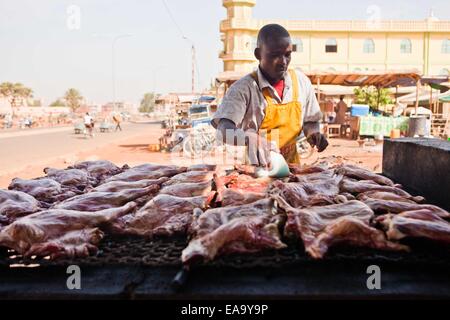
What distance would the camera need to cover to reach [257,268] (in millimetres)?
1696

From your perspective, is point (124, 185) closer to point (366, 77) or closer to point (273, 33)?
point (273, 33)

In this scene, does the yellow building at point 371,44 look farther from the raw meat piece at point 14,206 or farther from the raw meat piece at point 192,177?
the raw meat piece at point 14,206

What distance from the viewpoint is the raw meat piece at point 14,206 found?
2.22 metres

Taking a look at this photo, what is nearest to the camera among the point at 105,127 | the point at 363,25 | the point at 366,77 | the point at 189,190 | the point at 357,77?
the point at 189,190

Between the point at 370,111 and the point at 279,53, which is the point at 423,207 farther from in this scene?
the point at 370,111

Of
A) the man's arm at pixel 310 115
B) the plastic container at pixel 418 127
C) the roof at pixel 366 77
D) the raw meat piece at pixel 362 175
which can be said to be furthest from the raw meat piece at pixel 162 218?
the roof at pixel 366 77

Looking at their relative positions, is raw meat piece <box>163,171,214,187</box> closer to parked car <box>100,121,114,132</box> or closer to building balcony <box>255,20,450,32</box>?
parked car <box>100,121,114,132</box>

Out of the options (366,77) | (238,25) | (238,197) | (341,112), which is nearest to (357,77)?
(366,77)

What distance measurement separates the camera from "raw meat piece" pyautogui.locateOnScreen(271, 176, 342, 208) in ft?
7.52

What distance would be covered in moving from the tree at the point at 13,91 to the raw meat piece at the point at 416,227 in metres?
66.8

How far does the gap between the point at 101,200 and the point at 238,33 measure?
124 ft

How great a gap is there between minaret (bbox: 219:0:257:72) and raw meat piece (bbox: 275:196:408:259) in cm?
3609

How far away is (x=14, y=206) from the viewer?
7.55 feet

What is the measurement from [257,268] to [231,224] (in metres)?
0.23
